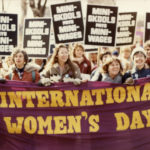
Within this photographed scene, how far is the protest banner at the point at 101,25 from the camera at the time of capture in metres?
8.56

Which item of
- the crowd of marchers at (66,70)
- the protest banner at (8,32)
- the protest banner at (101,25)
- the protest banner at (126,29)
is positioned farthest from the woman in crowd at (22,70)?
the protest banner at (126,29)

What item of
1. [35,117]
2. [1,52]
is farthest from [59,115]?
[1,52]

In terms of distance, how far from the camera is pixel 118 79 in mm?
6566

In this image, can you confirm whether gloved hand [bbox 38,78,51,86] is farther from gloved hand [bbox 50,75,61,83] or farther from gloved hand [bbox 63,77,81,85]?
gloved hand [bbox 63,77,81,85]

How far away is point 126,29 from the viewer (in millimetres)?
8922

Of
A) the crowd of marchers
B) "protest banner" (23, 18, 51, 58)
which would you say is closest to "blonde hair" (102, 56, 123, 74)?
the crowd of marchers

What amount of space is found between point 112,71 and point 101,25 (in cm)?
217

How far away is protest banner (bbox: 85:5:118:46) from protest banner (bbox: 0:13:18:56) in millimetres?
1210

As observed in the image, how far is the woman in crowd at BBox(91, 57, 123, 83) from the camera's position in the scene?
21.5 ft

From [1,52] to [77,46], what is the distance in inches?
52.7

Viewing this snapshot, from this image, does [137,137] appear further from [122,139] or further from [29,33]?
[29,33]

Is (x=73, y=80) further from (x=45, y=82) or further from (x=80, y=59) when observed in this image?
(x=80, y=59)

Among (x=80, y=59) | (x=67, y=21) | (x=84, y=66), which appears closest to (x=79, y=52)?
(x=80, y=59)

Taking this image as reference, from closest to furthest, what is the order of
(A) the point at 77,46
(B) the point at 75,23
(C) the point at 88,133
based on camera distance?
(C) the point at 88,133 < (A) the point at 77,46 < (B) the point at 75,23
